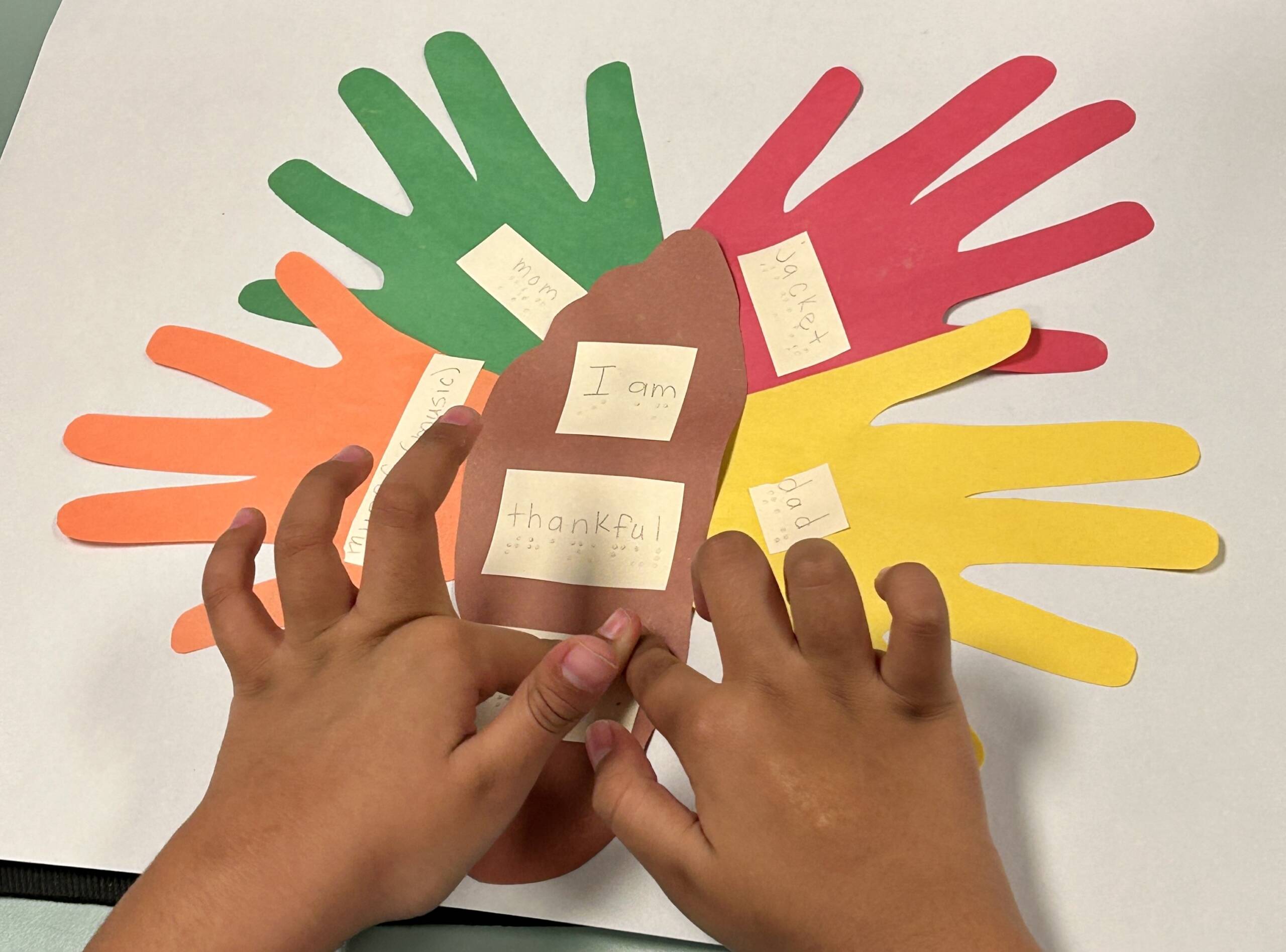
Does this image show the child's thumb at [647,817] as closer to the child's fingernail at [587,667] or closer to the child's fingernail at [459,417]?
the child's fingernail at [587,667]

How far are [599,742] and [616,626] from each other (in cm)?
7

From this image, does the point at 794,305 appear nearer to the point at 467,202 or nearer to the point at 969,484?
the point at 969,484

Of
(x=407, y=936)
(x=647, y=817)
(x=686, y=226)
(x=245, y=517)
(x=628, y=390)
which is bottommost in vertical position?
(x=407, y=936)

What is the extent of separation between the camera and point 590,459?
726mm

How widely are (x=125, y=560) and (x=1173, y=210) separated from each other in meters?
0.94

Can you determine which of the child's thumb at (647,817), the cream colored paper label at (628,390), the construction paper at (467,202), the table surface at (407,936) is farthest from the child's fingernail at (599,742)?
the construction paper at (467,202)

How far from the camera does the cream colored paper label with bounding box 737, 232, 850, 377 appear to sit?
2.46 feet

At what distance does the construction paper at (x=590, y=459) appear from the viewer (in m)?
0.62

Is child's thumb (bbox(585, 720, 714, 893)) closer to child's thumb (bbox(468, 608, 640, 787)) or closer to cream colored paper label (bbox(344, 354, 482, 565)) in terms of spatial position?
child's thumb (bbox(468, 608, 640, 787))

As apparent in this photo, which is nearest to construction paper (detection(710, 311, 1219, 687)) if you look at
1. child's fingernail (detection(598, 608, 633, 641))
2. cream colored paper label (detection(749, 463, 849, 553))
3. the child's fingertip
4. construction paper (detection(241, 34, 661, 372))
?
cream colored paper label (detection(749, 463, 849, 553))

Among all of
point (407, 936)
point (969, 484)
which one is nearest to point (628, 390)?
point (969, 484)

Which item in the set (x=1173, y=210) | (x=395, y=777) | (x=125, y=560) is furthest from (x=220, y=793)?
(x=1173, y=210)

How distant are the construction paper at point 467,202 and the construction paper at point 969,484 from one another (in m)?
0.23

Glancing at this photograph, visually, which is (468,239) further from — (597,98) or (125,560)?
(125,560)
